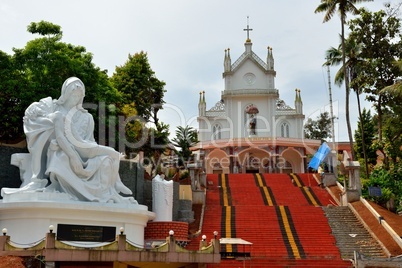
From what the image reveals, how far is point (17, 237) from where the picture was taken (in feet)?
46.1

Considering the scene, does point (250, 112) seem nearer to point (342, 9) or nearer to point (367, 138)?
point (367, 138)

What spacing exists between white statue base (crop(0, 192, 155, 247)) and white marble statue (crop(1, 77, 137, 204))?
310mm

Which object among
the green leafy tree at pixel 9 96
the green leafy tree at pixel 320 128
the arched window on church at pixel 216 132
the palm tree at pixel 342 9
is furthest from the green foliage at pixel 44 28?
the green leafy tree at pixel 320 128

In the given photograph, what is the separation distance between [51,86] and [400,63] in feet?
55.2

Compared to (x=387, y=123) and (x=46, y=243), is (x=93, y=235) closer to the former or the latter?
(x=46, y=243)

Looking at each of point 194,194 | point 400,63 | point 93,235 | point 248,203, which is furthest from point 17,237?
point 400,63

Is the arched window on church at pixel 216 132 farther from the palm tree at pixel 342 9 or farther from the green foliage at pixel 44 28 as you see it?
the green foliage at pixel 44 28

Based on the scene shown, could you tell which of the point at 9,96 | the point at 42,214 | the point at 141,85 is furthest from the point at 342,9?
the point at 42,214

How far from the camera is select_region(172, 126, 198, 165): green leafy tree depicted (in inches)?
1560

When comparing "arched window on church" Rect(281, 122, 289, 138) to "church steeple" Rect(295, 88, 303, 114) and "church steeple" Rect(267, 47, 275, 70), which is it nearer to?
"church steeple" Rect(295, 88, 303, 114)

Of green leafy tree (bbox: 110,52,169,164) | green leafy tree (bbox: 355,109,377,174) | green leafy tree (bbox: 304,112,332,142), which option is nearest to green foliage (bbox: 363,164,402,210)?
green leafy tree (bbox: 355,109,377,174)

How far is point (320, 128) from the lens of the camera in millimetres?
57125

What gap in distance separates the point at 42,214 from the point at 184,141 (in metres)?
25.9

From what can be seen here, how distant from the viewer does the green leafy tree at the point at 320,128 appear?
56.8 m
